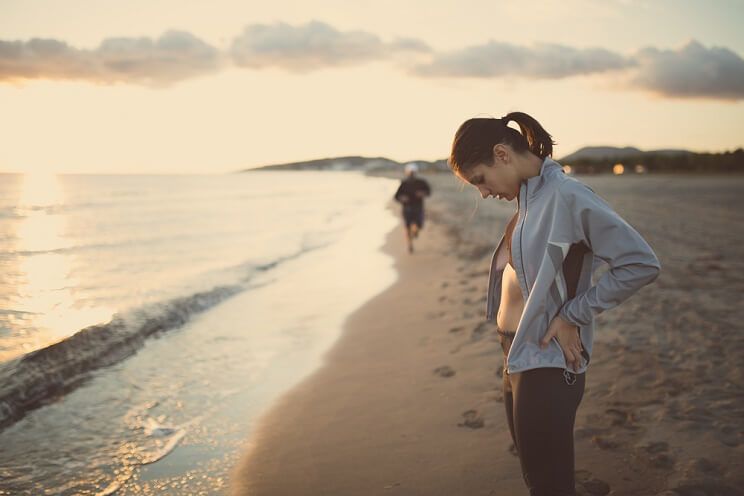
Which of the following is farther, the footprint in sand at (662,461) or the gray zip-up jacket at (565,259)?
the footprint in sand at (662,461)

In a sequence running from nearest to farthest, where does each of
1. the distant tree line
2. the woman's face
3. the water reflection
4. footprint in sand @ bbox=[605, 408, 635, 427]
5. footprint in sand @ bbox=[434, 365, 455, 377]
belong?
the woman's face < footprint in sand @ bbox=[605, 408, 635, 427] < footprint in sand @ bbox=[434, 365, 455, 377] < the water reflection < the distant tree line

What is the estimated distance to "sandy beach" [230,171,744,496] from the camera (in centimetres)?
324

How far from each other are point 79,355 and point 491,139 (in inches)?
256

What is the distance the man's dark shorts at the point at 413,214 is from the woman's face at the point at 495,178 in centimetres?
1105

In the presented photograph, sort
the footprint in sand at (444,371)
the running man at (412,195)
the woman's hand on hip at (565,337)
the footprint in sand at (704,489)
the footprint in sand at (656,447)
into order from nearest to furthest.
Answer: the woman's hand on hip at (565,337) → the footprint in sand at (704,489) → the footprint in sand at (656,447) → the footprint in sand at (444,371) → the running man at (412,195)

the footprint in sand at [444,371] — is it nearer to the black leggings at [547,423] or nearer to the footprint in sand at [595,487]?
the footprint in sand at [595,487]

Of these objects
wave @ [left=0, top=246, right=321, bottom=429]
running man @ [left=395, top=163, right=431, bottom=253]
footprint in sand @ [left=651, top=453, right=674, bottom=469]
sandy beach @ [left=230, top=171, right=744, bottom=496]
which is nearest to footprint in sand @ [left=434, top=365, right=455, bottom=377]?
sandy beach @ [left=230, top=171, right=744, bottom=496]

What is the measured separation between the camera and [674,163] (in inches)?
2689

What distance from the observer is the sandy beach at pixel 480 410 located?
10.6 feet

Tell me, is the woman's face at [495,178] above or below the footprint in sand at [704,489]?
above

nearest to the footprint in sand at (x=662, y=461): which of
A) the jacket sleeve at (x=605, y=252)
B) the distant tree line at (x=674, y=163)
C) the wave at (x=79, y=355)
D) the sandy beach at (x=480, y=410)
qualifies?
the sandy beach at (x=480, y=410)

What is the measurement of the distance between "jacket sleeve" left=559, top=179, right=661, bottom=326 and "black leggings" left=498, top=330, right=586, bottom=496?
0.78 feet

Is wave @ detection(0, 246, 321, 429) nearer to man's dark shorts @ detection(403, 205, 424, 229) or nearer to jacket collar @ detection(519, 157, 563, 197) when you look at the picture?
jacket collar @ detection(519, 157, 563, 197)

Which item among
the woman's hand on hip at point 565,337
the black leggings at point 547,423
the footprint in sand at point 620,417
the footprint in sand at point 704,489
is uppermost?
the woman's hand on hip at point 565,337
